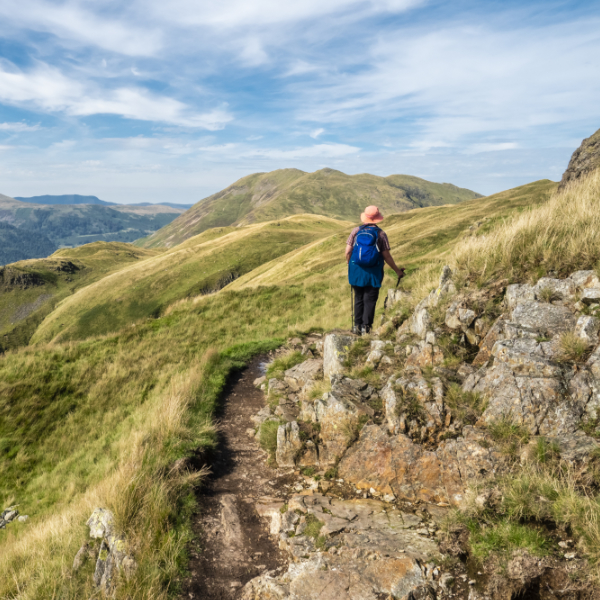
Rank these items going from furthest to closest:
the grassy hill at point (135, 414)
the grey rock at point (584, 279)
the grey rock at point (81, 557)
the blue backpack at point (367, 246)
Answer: the blue backpack at point (367, 246), the grey rock at point (584, 279), the grassy hill at point (135, 414), the grey rock at point (81, 557)

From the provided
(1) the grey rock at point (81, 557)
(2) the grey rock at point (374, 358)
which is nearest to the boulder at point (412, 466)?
(2) the grey rock at point (374, 358)

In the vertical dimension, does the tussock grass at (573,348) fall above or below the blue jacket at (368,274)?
below

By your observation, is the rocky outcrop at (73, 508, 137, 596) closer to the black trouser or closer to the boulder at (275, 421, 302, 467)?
the boulder at (275, 421, 302, 467)

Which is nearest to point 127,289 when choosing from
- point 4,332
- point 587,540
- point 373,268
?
point 4,332

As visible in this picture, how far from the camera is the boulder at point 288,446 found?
290 inches

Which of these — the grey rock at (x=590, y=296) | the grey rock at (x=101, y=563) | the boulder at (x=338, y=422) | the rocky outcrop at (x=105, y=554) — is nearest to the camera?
the rocky outcrop at (x=105, y=554)

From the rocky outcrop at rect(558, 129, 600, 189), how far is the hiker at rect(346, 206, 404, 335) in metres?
25.5

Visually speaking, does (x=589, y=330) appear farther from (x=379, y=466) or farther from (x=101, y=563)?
(x=101, y=563)

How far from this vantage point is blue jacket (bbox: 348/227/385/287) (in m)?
10.0

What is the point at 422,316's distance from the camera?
28.7ft

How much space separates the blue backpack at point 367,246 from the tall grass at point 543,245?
2.11 metres

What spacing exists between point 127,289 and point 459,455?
Result: 103870mm

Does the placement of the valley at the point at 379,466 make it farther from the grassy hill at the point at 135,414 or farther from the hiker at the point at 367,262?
the hiker at the point at 367,262

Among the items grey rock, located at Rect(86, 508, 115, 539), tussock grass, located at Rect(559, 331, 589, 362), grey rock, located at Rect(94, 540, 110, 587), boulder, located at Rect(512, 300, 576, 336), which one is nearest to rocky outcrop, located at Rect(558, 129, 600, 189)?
boulder, located at Rect(512, 300, 576, 336)
